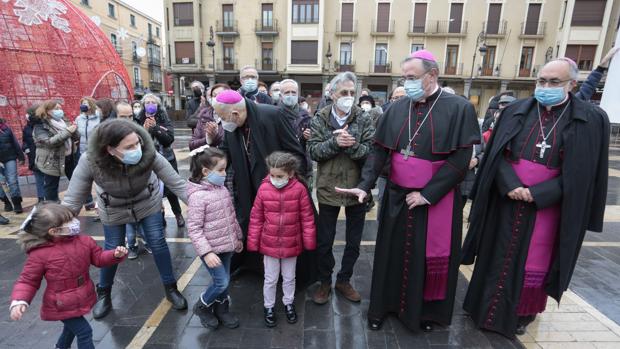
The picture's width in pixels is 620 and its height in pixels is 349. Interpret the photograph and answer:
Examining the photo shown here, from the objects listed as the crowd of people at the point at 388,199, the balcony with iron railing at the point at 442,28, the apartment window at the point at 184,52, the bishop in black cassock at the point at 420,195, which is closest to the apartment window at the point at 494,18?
the balcony with iron railing at the point at 442,28

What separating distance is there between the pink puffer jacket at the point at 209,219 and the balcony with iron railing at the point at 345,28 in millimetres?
28530

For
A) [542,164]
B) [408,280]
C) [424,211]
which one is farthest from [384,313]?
[542,164]

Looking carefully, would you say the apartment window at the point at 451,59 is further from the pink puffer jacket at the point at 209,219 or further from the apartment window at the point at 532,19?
the pink puffer jacket at the point at 209,219

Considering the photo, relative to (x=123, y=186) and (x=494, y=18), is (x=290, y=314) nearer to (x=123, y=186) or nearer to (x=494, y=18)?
(x=123, y=186)

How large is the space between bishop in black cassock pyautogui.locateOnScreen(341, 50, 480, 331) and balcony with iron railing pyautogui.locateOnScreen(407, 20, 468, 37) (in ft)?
93.6

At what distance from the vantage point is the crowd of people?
2.52m

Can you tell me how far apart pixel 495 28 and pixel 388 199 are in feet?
101

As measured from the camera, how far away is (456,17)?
27.5m

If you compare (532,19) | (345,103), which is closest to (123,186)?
(345,103)

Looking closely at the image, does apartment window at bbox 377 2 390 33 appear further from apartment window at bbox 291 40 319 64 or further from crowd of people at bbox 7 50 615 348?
crowd of people at bbox 7 50 615 348

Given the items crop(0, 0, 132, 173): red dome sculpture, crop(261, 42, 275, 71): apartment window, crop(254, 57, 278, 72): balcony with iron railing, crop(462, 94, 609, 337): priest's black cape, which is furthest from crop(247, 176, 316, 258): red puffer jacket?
crop(261, 42, 275, 71): apartment window

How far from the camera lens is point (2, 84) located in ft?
22.8

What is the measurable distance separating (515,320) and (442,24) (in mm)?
29594

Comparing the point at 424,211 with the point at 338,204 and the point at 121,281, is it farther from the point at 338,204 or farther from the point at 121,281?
the point at 121,281
